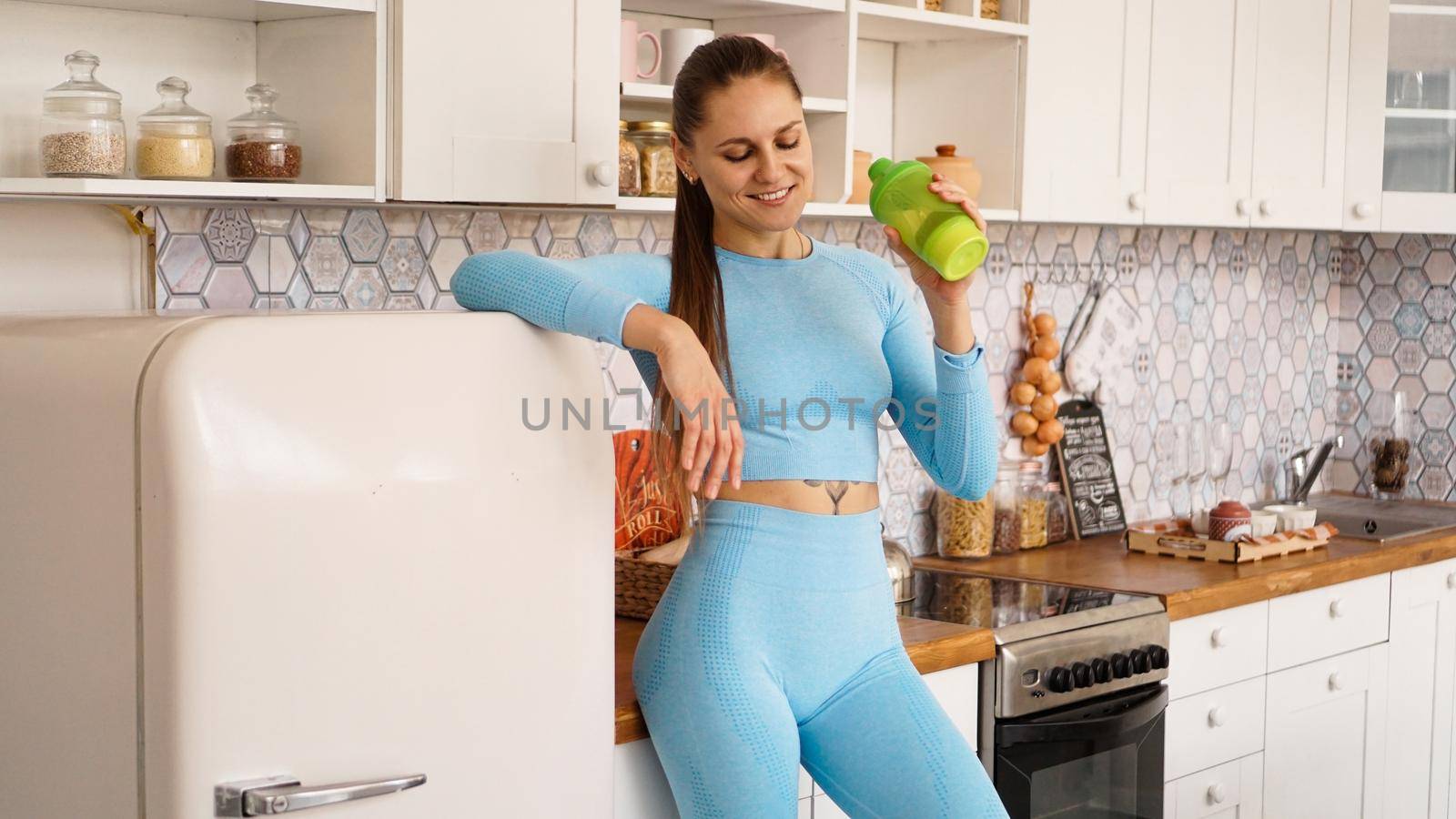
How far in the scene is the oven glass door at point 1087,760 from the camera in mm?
2531

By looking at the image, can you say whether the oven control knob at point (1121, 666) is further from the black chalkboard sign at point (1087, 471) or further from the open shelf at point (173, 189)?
the open shelf at point (173, 189)

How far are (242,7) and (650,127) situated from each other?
623 millimetres

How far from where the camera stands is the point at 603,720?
6.03ft

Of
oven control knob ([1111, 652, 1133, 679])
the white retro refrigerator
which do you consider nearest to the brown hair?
the white retro refrigerator

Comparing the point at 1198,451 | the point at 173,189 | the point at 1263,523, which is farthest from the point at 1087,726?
the point at 173,189

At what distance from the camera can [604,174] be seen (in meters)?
2.25

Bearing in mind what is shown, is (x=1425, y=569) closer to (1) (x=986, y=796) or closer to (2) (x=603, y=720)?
(1) (x=986, y=796)

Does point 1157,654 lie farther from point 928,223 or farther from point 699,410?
point 699,410

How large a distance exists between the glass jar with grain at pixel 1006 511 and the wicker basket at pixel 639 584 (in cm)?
112

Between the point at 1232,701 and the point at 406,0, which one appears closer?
the point at 406,0

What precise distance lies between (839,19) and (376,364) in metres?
1.32

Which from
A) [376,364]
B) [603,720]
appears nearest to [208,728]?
[376,364]

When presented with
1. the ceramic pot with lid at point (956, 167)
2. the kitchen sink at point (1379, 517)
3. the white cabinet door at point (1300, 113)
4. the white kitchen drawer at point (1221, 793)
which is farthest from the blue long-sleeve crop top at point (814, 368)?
the kitchen sink at point (1379, 517)

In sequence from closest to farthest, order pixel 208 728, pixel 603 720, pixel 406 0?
pixel 208 728, pixel 603 720, pixel 406 0
